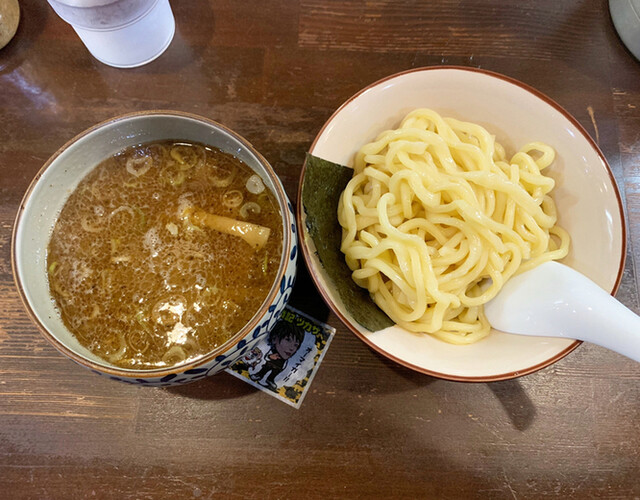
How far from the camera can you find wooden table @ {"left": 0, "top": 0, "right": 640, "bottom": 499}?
1.23m

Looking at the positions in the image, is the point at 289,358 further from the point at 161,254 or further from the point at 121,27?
the point at 121,27

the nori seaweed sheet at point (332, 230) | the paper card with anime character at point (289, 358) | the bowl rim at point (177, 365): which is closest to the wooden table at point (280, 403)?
the paper card with anime character at point (289, 358)

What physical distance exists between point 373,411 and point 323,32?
1.24 m

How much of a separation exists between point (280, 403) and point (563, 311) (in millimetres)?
760

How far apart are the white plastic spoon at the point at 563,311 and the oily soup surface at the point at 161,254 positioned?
0.60 m

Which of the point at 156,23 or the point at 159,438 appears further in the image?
the point at 156,23

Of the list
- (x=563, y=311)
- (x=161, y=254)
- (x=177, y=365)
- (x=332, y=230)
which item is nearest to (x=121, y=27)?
(x=161, y=254)

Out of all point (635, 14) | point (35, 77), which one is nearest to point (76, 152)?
point (35, 77)

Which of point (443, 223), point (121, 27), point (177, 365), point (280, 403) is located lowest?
point (280, 403)

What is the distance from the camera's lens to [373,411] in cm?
128

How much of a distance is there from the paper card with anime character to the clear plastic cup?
3.18ft

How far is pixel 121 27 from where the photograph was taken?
4.60 feet

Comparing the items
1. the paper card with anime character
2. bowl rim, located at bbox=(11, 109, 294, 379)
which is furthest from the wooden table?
bowl rim, located at bbox=(11, 109, 294, 379)

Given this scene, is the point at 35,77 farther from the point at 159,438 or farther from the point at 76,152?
the point at 159,438
